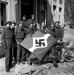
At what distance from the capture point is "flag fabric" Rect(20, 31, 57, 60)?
724 centimetres

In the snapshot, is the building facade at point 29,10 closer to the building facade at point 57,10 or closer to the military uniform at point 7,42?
the building facade at point 57,10

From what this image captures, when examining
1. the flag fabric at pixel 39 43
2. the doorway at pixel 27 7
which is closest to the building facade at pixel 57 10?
the doorway at pixel 27 7

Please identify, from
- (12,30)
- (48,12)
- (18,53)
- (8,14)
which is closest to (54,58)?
(18,53)

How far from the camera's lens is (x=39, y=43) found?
288 inches

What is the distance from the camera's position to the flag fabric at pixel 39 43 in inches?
285

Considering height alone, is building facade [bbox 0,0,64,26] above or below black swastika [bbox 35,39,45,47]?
above

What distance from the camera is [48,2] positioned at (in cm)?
1944

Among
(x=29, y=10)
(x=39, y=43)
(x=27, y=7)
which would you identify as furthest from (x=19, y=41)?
(x=29, y=10)

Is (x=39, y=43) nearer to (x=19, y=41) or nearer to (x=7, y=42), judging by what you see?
(x=19, y=41)

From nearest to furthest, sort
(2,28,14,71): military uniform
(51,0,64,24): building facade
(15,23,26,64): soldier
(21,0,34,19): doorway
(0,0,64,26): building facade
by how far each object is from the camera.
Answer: (2,28,14,71): military uniform
(15,23,26,64): soldier
(0,0,64,26): building facade
(21,0,34,19): doorway
(51,0,64,24): building facade

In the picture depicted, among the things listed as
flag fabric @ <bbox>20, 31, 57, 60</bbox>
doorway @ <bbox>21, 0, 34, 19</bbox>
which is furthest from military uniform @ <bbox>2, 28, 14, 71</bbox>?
doorway @ <bbox>21, 0, 34, 19</bbox>

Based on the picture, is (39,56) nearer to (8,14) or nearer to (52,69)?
(52,69)

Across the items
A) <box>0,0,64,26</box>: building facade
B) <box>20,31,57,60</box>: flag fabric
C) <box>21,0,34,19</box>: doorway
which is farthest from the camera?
<box>21,0,34,19</box>: doorway

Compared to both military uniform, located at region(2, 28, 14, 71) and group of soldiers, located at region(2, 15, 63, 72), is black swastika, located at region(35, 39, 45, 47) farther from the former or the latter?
military uniform, located at region(2, 28, 14, 71)
